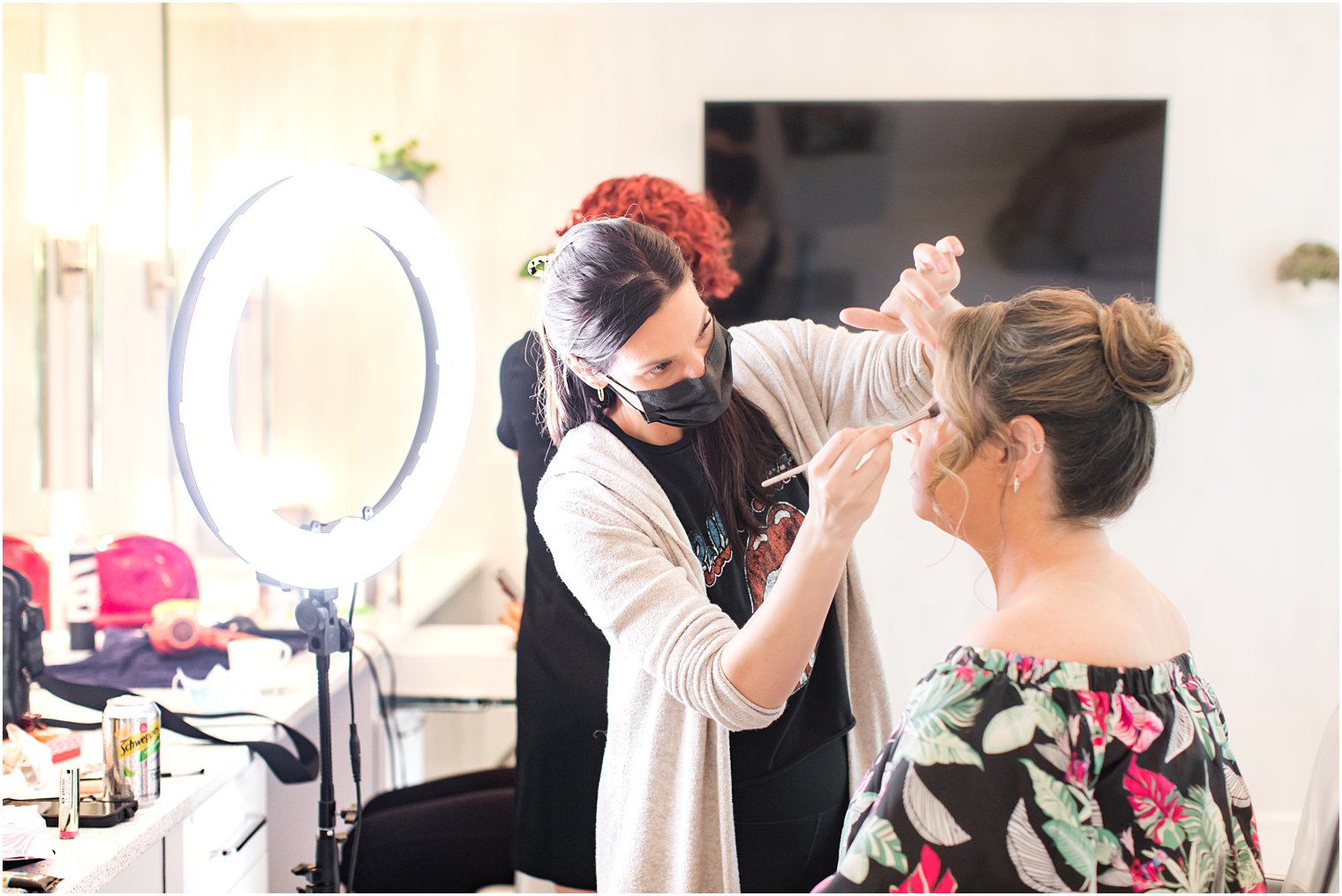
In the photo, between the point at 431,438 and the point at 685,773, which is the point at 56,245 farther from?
the point at 685,773

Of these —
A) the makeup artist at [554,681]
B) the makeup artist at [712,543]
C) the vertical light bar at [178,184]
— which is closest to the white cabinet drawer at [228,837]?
the makeup artist at [554,681]

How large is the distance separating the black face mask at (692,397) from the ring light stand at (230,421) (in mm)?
256

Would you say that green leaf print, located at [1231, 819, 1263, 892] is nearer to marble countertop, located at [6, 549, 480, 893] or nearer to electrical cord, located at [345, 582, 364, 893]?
electrical cord, located at [345, 582, 364, 893]

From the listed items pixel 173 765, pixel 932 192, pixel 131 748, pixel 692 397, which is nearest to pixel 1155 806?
pixel 692 397

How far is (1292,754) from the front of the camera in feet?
10.3

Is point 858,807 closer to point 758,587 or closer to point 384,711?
→ point 758,587

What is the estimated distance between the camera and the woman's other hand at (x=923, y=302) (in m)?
1.14

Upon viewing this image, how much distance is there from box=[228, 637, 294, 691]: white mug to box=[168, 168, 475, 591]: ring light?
2.33ft

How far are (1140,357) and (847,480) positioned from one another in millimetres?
291

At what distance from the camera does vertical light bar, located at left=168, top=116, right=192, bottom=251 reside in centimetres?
257

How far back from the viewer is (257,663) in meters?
1.84

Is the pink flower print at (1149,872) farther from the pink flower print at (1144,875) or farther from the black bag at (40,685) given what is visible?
the black bag at (40,685)

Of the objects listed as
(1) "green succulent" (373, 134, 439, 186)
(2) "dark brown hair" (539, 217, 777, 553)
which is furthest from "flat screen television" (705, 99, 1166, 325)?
(2) "dark brown hair" (539, 217, 777, 553)

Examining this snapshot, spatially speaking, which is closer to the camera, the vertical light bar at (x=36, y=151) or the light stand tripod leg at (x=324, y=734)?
the light stand tripod leg at (x=324, y=734)
